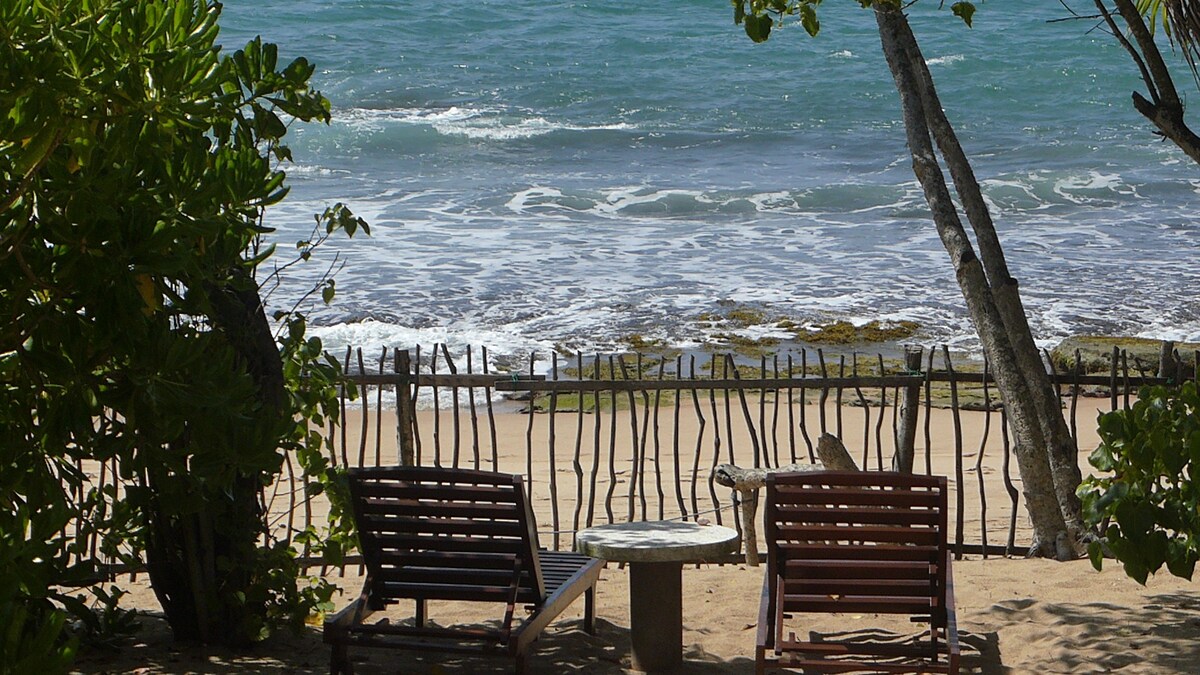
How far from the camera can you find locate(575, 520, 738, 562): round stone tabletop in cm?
449

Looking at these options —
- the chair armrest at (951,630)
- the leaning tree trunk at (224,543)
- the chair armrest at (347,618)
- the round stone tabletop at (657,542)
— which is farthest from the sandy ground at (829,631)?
the chair armrest at (951,630)

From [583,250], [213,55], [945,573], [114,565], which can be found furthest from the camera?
[583,250]

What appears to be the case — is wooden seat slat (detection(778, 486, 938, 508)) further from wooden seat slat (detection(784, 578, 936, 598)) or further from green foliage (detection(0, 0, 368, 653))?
green foliage (detection(0, 0, 368, 653))

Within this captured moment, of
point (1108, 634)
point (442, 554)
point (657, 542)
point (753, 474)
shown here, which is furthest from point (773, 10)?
point (1108, 634)

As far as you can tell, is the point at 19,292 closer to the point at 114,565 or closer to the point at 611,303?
the point at 114,565

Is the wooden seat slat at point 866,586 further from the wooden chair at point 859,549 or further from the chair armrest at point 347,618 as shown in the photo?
the chair armrest at point 347,618

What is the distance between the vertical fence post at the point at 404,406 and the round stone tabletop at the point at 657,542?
157 cm

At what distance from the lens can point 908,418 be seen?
6309 mm

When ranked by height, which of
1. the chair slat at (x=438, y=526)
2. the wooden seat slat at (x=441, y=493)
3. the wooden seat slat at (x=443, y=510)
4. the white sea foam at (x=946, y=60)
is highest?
the white sea foam at (x=946, y=60)

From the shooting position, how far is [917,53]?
20.3ft

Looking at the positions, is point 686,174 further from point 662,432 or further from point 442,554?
point 442,554

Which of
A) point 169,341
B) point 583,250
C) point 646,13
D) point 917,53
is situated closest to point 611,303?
point 583,250

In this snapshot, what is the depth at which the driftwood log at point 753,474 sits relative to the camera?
5.96 m

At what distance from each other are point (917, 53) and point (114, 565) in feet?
14.5
